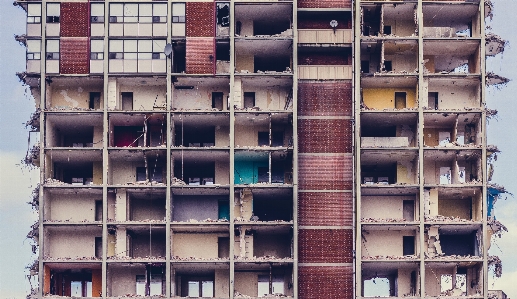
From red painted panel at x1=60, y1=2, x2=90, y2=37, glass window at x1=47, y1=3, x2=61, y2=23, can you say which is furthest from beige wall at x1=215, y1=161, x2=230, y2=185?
glass window at x1=47, y1=3, x2=61, y2=23

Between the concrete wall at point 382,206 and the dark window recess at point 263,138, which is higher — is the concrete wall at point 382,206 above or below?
below

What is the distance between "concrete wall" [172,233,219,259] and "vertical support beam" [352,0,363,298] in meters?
12.7

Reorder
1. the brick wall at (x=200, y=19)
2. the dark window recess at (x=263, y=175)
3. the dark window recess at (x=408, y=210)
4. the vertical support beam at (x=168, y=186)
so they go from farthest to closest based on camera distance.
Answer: the dark window recess at (x=263, y=175) < the brick wall at (x=200, y=19) < the dark window recess at (x=408, y=210) < the vertical support beam at (x=168, y=186)

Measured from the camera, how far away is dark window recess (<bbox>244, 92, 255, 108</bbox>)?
115250mm

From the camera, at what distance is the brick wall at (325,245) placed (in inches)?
4348

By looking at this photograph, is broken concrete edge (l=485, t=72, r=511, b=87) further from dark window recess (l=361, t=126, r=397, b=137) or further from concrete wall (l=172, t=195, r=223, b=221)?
concrete wall (l=172, t=195, r=223, b=221)

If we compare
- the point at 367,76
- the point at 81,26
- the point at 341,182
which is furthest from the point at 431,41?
the point at 81,26

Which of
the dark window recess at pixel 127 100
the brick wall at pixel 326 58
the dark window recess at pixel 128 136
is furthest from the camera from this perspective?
the dark window recess at pixel 127 100

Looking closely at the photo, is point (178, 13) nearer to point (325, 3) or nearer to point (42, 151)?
point (325, 3)

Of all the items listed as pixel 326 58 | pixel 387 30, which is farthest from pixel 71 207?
pixel 387 30

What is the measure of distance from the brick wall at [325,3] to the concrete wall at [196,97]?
10524mm

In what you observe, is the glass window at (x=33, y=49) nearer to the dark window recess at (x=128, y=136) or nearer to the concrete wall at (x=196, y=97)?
the dark window recess at (x=128, y=136)

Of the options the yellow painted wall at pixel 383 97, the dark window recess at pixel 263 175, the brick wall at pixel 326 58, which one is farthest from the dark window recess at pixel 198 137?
the yellow painted wall at pixel 383 97

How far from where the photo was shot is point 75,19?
11344 centimetres
